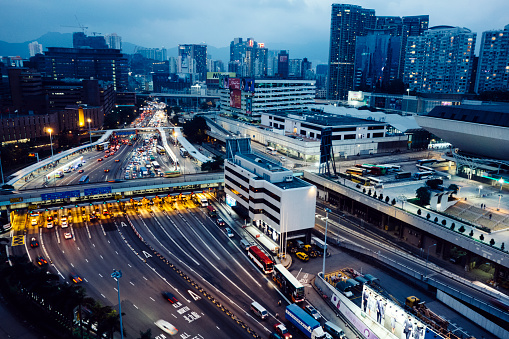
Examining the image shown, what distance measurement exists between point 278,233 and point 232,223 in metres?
11.7

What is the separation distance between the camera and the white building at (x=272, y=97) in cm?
14725

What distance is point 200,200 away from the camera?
241 feet

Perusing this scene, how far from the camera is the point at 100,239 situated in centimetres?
5619

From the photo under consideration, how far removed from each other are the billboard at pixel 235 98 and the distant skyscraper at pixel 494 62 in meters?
127

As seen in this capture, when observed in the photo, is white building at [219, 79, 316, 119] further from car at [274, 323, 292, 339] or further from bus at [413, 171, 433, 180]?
car at [274, 323, 292, 339]

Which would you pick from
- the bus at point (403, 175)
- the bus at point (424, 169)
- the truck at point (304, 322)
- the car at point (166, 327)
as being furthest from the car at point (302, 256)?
the bus at point (424, 169)

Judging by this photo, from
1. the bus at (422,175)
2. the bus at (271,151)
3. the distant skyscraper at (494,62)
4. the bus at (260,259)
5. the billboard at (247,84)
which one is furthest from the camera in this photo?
the distant skyscraper at (494,62)

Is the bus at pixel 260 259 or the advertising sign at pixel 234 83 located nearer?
the bus at pixel 260 259

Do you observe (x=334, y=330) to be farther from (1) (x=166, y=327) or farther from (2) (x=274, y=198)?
(2) (x=274, y=198)

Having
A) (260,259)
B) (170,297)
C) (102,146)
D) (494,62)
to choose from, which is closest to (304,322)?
(260,259)

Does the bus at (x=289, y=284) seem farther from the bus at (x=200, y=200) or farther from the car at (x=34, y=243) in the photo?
the car at (x=34, y=243)

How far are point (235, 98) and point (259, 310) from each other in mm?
130359

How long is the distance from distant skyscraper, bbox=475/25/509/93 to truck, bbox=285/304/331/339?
18876 centimetres

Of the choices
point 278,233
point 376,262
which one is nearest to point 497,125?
point 376,262
